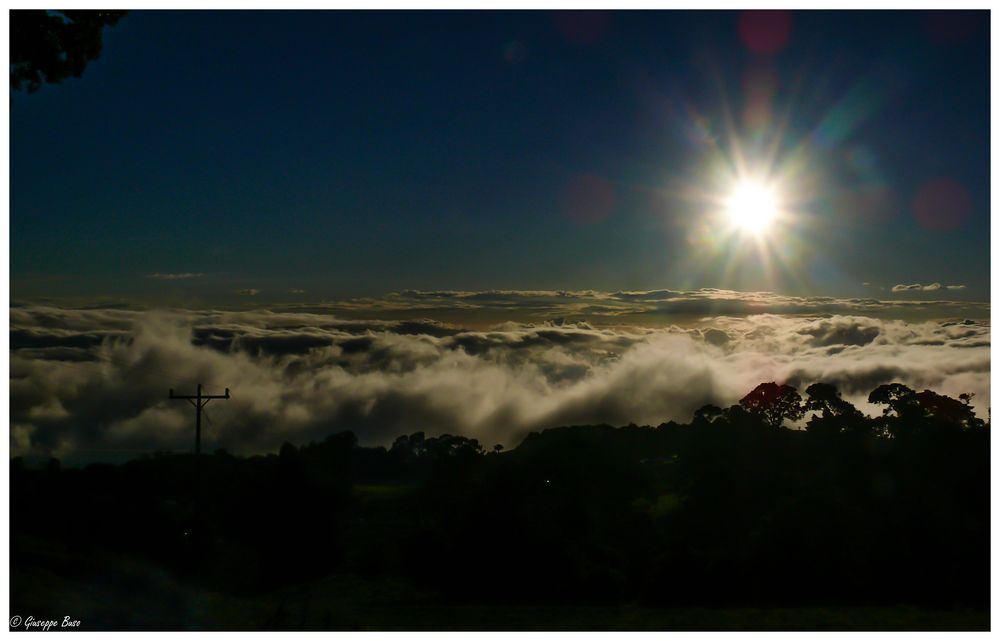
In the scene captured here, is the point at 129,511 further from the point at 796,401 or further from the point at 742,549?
the point at 796,401

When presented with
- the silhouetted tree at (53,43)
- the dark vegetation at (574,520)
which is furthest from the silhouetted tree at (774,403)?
the silhouetted tree at (53,43)

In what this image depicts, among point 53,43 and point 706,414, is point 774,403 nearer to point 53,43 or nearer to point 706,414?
point 706,414

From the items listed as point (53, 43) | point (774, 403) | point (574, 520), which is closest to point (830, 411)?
point (774, 403)

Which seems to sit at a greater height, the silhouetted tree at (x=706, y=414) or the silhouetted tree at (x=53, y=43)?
the silhouetted tree at (x=53, y=43)

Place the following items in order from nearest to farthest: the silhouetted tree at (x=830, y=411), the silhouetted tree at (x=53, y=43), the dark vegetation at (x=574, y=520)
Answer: the silhouetted tree at (x=53, y=43) < the dark vegetation at (x=574, y=520) < the silhouetted tree at (x=830, y=411)

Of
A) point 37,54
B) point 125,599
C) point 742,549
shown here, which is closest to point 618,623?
point 742,549

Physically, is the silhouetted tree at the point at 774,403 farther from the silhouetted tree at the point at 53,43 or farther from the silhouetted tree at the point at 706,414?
the silhouetted tree at the point at 53,43
